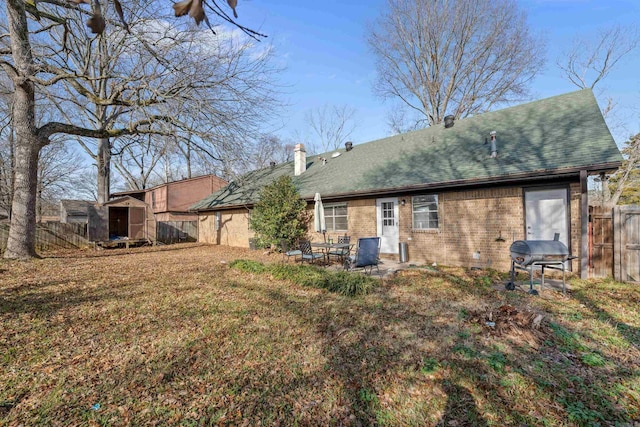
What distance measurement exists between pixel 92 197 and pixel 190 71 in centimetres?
4169

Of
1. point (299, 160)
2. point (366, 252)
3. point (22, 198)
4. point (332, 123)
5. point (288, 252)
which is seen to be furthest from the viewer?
point (332, 123)

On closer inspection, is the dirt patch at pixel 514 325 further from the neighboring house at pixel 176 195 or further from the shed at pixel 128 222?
the neighboring house at pixel 176 195

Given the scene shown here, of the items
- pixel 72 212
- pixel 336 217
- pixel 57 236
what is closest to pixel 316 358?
pixel 336 217

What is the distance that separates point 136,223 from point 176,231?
276cm

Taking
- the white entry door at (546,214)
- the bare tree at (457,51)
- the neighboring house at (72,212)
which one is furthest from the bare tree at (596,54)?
the neighboring house at (72,212)

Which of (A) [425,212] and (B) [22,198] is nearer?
(B) [22,198]

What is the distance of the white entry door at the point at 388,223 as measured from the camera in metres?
10.2

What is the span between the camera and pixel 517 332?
395cm

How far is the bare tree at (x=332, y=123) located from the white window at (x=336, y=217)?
18052 millimetres

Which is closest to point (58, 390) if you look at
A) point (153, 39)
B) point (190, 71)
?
point (190, 71)

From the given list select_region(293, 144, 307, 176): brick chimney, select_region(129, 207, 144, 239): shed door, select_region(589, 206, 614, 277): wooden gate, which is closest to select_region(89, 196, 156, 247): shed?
select_region(129, 207, 144, 239): shed door

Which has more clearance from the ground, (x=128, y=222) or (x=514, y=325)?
(x=128, y=222)

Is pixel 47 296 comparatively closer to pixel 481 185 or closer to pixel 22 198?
pixel 22 198

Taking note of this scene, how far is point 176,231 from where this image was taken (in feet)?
62.0
